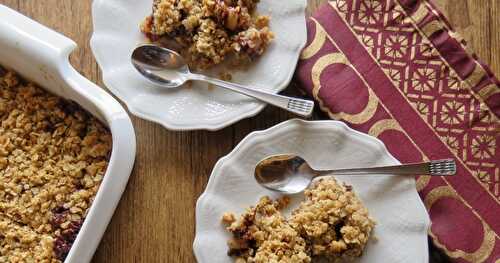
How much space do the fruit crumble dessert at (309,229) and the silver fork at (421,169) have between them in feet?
0.21

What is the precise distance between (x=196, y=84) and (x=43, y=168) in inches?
14.1

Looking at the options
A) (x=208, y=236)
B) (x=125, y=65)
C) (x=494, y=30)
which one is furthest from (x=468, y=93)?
(x=125, y=65)

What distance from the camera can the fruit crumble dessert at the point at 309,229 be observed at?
1.23 metres

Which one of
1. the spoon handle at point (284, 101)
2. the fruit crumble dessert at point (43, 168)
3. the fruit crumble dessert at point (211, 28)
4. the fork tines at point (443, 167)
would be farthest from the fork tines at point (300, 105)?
the fruit crumble dessert at point (43, 168)

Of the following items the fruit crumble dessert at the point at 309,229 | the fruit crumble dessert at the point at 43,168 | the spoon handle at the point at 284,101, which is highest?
the spoon handle at the point at 284,101

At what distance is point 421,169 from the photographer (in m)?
1.26

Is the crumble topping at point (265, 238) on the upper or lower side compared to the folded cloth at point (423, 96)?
lower

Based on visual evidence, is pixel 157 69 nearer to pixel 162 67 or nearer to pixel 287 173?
pixel 162 67

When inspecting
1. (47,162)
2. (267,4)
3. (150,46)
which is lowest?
(47,162)

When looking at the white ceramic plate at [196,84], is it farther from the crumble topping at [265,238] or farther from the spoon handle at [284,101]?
the crumble topping at [265,238]

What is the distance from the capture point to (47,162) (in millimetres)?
1311

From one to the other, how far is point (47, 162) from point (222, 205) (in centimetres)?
37

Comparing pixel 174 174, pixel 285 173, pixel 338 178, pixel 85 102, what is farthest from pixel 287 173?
pixel 85 102

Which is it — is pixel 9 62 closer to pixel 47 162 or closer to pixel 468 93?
pixel 47 162
